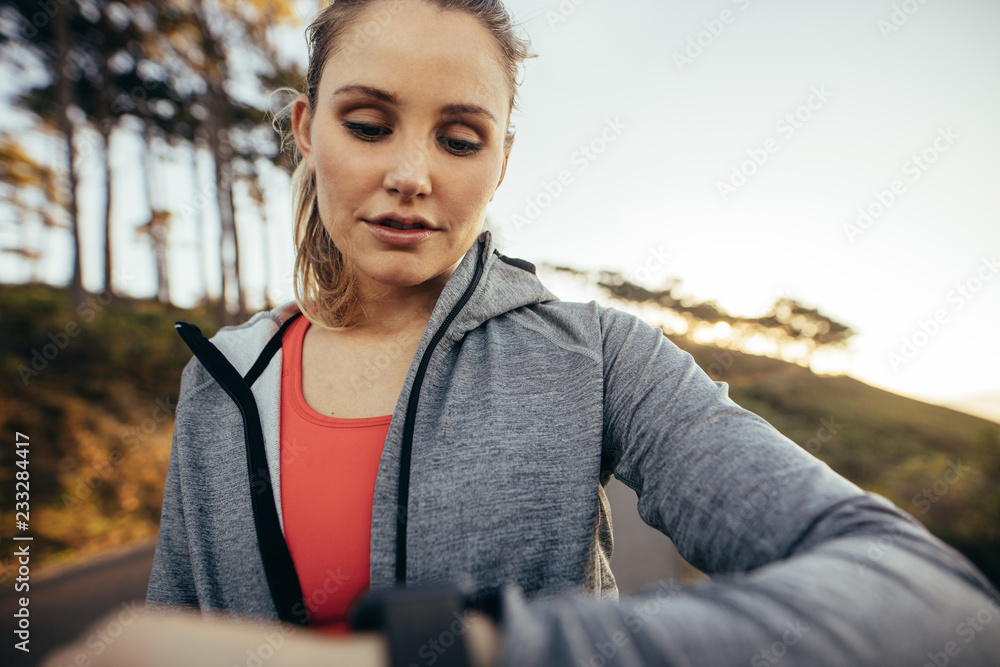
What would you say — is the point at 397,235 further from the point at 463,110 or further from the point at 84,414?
the point at 84,414

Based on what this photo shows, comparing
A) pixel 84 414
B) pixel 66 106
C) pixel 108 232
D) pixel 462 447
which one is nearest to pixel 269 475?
pixel 462 447

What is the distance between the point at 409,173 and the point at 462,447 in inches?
30.7

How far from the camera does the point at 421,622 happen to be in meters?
0.58

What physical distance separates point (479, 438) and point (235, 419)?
839 millimetres

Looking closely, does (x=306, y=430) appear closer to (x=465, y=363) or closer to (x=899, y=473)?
(x=465, y=363)

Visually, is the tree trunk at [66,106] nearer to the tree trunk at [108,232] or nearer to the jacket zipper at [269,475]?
the tree trunk at [108,232]

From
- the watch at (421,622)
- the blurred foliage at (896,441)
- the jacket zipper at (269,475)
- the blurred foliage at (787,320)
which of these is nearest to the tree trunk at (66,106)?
the jacket zipper at (269,475)

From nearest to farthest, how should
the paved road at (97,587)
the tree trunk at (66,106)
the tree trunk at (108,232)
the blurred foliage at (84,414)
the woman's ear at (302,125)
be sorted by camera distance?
the woman's ear at (302,125) < the paved road at (97,587) < the blurred foliage at (84,414) < the tree trunk at (66,106) < the tree trunk at (108,232)

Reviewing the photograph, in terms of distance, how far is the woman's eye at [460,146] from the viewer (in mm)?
1403

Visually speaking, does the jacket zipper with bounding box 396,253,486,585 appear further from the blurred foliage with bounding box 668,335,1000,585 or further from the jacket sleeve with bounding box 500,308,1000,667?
the blurred foliage with bounding box 668,335,1000,585

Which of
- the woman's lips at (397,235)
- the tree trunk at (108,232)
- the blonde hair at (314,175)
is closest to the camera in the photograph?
the woman's lips at (397,235)

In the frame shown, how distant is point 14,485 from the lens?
5.88 meters

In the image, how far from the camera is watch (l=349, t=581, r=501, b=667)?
565 millimetres

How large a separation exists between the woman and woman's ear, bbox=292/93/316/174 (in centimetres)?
1
